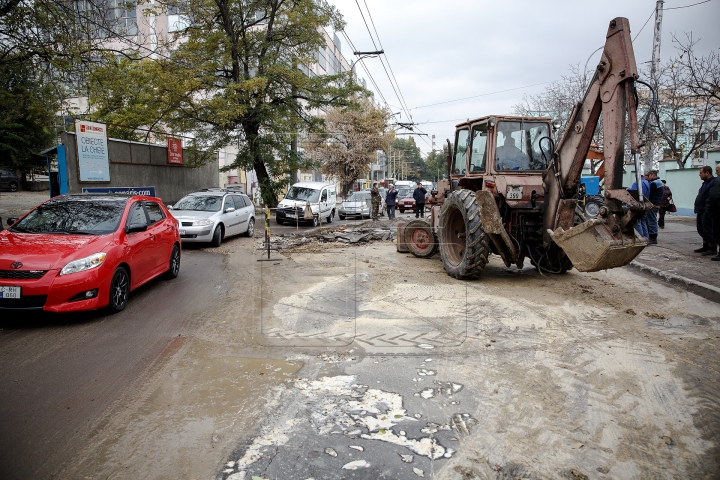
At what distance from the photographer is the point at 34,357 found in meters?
4.96

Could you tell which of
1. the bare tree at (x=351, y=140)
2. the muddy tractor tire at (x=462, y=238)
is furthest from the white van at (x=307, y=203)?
the bare tree at (x=351, y=140)

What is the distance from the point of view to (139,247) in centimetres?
743

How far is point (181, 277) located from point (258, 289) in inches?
81.3

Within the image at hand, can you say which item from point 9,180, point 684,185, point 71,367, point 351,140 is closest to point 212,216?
point 71,367

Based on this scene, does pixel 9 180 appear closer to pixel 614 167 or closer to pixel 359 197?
pixel 359 197

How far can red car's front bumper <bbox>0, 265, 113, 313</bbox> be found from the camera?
571 centimetres

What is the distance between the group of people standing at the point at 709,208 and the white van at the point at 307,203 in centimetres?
1394

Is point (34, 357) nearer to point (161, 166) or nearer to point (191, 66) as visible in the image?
point (191, 66)

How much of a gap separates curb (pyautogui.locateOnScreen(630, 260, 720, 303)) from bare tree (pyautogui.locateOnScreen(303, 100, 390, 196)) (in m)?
37.1

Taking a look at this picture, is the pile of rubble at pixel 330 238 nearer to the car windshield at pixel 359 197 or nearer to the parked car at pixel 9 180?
the car windshield at pixel 359 197

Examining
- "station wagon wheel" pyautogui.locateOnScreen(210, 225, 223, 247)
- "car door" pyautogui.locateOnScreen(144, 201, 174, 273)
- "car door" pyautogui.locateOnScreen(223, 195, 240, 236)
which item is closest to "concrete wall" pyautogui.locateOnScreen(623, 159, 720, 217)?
"car door" pyautogui.locateOnScreen(223, 195, 240, 236)

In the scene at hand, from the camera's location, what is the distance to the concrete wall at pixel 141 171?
17.1 metres

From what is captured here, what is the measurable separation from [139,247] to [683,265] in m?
10.3

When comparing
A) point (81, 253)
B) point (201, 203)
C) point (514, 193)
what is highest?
point (514, 193)
